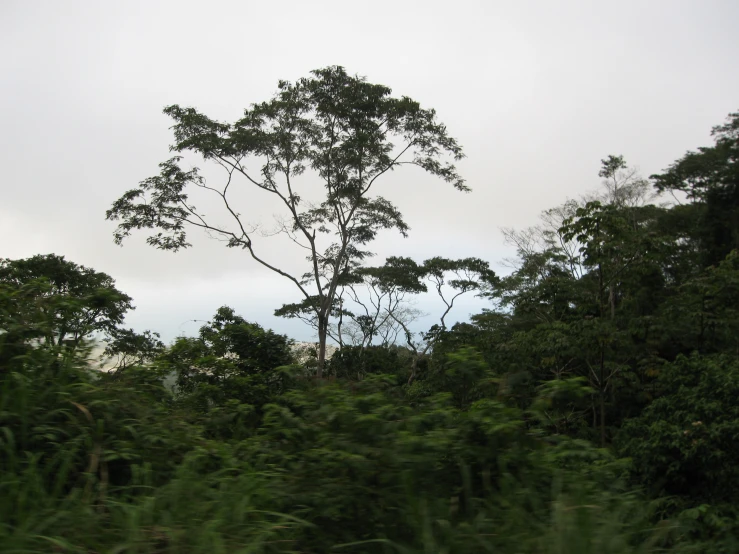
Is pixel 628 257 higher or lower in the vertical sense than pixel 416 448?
higher

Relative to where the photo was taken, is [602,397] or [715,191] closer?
[602,397]

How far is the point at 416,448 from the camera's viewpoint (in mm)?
2586

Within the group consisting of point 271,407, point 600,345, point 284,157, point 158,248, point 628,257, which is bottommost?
point 271,407

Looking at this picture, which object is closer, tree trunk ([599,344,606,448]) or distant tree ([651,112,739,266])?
tree trunk ([599,344,606,448])

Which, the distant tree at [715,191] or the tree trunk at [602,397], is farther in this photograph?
the distant tree at [715,191]

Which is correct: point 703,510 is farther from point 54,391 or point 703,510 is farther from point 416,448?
point 54,391

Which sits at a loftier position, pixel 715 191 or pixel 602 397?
pixel 715 191

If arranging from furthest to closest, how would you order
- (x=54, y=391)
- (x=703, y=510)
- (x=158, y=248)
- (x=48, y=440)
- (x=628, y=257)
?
(x=158, y=248) → (x=628, y=257) → (x=703, y=510) → (x=54, y=391) → (x=48, y=440)

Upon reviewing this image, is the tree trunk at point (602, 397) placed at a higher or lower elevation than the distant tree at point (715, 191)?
lower

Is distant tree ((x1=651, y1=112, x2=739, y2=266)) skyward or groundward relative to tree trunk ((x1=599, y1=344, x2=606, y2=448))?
skyward

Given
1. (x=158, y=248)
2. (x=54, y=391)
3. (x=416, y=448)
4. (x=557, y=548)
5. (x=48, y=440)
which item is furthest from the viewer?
(x=158, y=248)

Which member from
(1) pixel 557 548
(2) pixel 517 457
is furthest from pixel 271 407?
(1) pixel 557 548

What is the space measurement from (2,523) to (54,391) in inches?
41.0

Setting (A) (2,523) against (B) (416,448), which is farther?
(B) (416,448)
